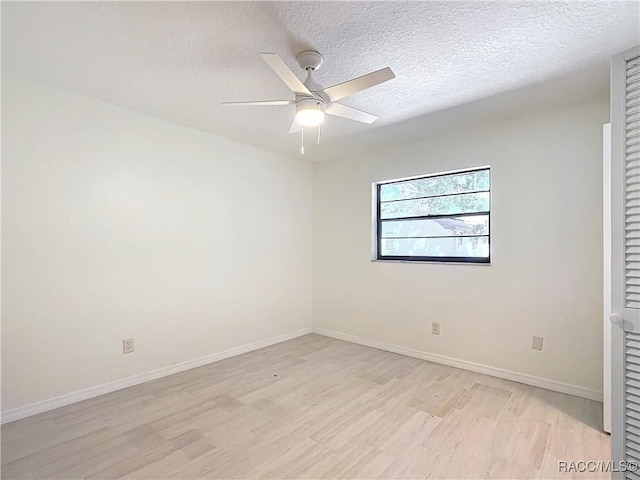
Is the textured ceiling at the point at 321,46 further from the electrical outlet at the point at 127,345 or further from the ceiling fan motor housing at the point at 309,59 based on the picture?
the electrical outlet at the point at 127,345

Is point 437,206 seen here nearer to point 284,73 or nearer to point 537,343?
point 537,343

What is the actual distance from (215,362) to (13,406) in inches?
62.7

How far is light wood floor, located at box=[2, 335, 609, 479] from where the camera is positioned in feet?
6.06

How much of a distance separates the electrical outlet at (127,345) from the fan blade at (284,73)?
2.54 m

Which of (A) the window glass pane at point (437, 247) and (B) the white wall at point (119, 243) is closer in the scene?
(B) the white wall at point (119, 243)

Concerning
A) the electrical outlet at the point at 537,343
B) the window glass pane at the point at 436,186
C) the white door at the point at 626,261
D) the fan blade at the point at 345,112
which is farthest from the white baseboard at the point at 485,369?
the fan blade at the point at 345,112

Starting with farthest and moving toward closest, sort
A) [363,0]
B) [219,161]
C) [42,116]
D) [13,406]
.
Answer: [219,161] → [42,116] → [13,406] → [363,0]

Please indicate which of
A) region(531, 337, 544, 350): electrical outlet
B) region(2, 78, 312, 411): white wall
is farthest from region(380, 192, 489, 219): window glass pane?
region(2, 78, 312, 411): white wall

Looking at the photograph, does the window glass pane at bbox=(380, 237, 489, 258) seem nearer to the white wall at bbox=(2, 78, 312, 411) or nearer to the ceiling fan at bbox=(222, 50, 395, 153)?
the white wall at bbox=(2, 78, 312, 411)

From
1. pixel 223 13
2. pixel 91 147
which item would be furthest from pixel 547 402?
pixel 91 147

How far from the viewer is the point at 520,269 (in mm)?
3014

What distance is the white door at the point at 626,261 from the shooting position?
5.08 feet

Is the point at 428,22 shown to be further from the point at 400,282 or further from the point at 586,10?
the point at 400,282

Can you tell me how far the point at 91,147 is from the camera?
2734 millimetres
